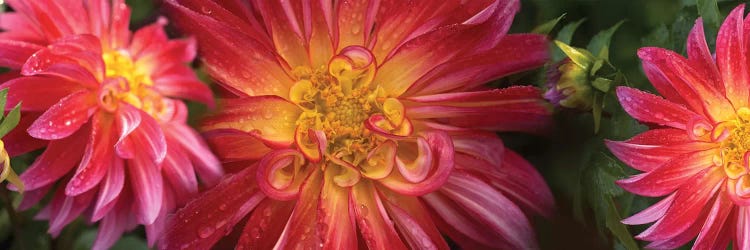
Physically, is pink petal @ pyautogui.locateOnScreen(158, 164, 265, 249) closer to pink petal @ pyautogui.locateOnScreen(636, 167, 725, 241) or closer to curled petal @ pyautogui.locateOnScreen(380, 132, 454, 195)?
curled petal @ pyautogui.locateOnScreen(380, 132, 454, 195)

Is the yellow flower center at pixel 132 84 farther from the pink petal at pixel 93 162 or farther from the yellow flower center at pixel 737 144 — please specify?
the yellow flower center at pixel 737 144

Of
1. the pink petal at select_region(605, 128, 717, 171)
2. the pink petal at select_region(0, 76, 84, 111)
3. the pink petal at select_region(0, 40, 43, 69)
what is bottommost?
the pink petal at select_region(605, 128, 717, 171)

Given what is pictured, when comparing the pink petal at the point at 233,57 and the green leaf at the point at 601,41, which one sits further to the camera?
the green leaf at the point at 601,41

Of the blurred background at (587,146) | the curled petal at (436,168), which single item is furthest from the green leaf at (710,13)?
the curled petal at (436,168)

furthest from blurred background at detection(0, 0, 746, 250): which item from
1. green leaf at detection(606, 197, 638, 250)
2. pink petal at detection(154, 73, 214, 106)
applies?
pink petal at detection(154, 73, 214, 106)

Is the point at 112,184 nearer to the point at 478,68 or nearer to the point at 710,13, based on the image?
the point at 478,68

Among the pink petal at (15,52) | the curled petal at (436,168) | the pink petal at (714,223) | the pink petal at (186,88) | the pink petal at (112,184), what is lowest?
the pink petal at (714,223)

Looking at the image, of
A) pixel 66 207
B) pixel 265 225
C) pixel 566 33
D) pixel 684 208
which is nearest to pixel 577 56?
pixel 566 33
